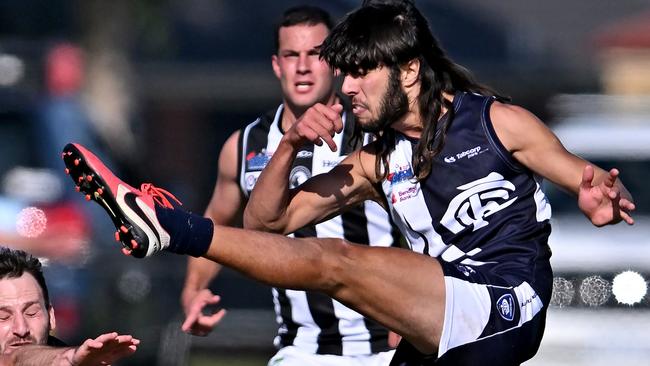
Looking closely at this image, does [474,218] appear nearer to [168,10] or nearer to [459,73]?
[459,73]

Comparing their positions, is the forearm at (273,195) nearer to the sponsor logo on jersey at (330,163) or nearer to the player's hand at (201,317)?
the player's hand at (201,317)

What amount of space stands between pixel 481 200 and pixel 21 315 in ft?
6.19

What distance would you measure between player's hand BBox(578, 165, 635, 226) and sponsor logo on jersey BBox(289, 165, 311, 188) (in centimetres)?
180

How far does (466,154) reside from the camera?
6383 millimetres

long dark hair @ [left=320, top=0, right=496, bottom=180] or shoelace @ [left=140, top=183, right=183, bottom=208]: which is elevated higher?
long dark hair @ [left=320, top=0, right=496, bottom=180]

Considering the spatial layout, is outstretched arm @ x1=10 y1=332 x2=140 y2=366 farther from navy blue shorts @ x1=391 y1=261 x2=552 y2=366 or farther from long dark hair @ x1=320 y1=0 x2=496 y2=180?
long dark hair @ x1=320 y1=0 x2=496 y2=180

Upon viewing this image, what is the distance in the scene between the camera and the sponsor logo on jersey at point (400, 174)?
6492mm

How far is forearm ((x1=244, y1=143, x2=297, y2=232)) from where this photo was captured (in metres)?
6.51

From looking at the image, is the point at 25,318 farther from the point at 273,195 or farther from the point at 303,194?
the point at 303,194

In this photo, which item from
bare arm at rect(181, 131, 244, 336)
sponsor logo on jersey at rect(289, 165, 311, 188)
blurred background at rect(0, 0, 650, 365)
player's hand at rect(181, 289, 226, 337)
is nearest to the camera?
player's hand at rect(181, 289, 226, 337)

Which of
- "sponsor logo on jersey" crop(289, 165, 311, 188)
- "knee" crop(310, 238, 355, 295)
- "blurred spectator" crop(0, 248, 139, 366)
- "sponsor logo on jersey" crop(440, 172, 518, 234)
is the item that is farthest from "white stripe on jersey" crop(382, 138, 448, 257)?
"blurred spectator" crop(0, 248, 139, 366)

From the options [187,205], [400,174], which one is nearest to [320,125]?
[400,174]

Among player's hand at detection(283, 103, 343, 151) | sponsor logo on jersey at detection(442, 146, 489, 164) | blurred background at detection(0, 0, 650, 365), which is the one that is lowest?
blurred background at detection(0, 0, 650, 365)

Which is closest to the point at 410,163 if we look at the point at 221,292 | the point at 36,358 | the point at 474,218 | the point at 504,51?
the point at 474,218
